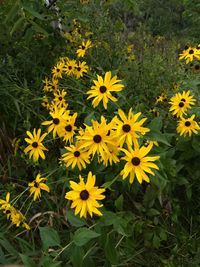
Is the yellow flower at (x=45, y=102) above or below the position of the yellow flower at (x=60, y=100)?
below

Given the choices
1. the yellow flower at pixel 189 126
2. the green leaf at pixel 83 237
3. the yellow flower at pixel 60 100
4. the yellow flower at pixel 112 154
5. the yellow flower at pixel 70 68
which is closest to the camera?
the green leaf at pixel 83 237

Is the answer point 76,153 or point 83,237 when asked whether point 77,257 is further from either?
point 76,153

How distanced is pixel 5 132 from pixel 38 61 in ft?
1.75

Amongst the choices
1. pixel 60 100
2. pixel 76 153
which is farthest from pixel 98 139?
pixel 60 100

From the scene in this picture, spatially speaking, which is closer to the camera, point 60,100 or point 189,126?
point 189,126

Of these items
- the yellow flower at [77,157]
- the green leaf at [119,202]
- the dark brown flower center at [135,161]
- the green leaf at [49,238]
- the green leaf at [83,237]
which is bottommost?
the green leaf at [49,238]

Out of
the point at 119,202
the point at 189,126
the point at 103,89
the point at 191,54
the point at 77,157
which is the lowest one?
the point at 119,202

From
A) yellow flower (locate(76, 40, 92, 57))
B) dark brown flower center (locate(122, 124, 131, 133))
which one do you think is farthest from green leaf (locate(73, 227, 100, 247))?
yellow flower (locate(76, 40, 92, 57))

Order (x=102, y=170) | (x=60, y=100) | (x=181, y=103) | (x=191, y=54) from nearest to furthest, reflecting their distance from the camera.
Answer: (x=102, y=170)
(x=181, y=103)
(x=60, y=100)
(x=191, y=54)

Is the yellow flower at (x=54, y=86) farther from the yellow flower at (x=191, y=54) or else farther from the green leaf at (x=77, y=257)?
the green leaf at (x=77, y=257)

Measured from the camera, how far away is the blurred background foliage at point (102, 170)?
4.96ft

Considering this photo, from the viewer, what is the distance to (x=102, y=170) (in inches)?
65.9

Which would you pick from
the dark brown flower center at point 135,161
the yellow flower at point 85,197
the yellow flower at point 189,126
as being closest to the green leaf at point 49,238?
the yellow flower at point 85,197

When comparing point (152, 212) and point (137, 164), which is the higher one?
point (137, 164)
